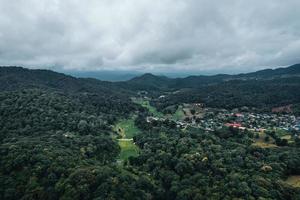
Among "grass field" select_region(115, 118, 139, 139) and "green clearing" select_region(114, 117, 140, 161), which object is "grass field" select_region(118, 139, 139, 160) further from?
"grass field" select_region(115, 118, 139, 139)

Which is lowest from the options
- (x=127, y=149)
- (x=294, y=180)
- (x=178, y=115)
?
(x=178, y=115)

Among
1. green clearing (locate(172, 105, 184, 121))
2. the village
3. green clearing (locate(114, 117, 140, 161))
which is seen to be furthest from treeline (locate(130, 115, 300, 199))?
green clearing (locate(172, 105, 184, 121))

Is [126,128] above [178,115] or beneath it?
above

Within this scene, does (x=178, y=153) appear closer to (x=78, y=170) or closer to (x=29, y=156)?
(x=78, y=170)

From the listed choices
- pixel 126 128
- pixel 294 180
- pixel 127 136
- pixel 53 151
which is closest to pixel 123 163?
pixel 53 151

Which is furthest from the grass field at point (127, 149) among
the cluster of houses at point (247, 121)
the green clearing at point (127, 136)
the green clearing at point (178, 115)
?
the green clearing at point (178, 115)

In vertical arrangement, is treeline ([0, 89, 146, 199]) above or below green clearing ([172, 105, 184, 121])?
above

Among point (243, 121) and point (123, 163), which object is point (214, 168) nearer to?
A: point (123, 163)

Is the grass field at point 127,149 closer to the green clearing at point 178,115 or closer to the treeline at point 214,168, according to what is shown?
the treeline at point 214,168

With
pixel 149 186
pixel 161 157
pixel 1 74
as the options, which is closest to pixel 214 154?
pixel 161 157
